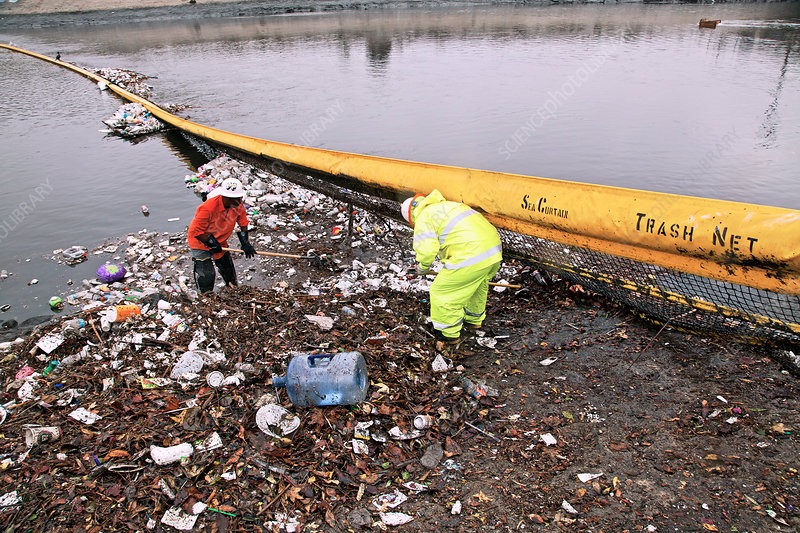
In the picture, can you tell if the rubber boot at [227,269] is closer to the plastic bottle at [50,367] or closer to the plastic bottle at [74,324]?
the plastic bottle at [74,324]

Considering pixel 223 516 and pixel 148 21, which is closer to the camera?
pixel 223 516

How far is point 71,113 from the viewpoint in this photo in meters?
14.7

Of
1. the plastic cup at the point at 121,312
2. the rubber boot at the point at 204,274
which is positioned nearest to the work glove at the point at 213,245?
the rubber boot at the point at 204,274

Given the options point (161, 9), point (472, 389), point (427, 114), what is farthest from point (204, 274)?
point (161, 9)

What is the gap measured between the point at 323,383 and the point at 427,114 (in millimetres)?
10777

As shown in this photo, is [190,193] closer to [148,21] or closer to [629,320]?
[629,320]

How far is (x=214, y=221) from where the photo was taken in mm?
5336

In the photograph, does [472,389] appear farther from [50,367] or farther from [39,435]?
[50,367]

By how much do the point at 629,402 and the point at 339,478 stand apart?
2.16 m

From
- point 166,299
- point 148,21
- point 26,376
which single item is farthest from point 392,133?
point 148,21

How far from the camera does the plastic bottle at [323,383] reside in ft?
11.1

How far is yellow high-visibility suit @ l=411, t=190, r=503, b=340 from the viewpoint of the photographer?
4055mm

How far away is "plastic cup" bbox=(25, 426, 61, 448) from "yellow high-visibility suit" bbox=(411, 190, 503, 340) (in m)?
2.91

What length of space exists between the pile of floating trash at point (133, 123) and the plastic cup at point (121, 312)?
952 centimetres
